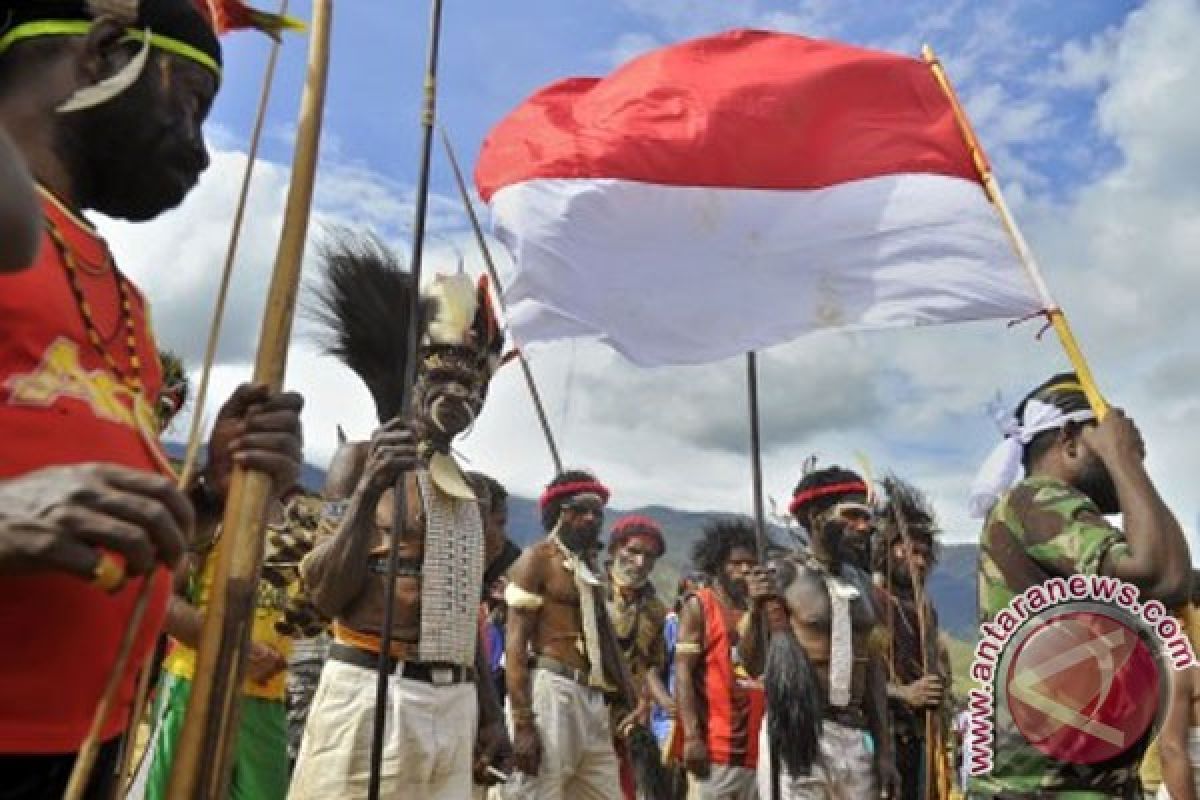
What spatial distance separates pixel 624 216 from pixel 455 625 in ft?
6.04

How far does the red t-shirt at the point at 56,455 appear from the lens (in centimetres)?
187

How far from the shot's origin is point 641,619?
36.4ft

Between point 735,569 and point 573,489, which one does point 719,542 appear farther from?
point 573,489

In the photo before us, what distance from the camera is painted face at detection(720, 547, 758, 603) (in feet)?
41.5

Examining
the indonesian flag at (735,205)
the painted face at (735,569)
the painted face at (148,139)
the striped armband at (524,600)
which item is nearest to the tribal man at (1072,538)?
the indonesian flag at (735,205)

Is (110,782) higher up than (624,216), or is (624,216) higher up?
(624,216)

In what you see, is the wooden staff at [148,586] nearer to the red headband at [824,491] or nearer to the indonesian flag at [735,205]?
the indonesian flag at [735,205]

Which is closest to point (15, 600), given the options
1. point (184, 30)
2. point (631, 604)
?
point (184, 30)

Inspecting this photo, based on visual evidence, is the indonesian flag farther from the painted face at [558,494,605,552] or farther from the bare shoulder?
the painted face at [558,494,605,552]

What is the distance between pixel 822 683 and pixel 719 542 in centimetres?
563

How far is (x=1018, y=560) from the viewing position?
4.34 metres

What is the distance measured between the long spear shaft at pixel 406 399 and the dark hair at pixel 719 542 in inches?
305

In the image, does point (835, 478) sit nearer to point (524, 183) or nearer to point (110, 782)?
point (524, 183)

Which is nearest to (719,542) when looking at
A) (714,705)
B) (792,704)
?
(714,705)
